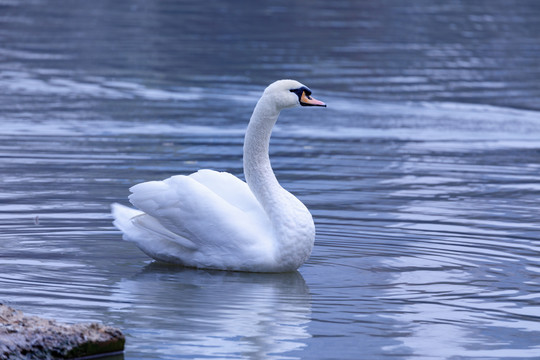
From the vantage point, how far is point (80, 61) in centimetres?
A: 2316

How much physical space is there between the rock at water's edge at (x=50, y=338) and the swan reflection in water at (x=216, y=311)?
0.17 m

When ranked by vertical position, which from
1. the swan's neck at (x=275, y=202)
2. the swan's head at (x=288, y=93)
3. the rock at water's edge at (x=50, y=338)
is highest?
the swan's head at (x=288, y=93)

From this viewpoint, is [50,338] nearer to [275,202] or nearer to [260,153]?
[275,202]

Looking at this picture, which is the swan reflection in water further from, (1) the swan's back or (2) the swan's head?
(2) the swan's head

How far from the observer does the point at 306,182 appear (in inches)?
476

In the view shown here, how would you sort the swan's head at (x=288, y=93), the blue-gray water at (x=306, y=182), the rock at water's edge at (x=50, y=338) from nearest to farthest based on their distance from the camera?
the rock at water's edge at (x=50, y=338), the blue-gray water at (x=306, y=182), the swan's head at (x=288, y=93)

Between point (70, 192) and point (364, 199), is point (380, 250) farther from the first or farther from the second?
point (70, 192)

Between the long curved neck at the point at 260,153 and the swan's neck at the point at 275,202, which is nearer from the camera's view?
the swan's neck at the point at 275,202

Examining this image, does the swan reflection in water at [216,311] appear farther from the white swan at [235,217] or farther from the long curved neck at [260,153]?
the long curved neck at [260,153]

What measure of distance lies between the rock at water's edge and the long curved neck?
8.38 feet

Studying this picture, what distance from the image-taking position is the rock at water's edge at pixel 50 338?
5.88 meters

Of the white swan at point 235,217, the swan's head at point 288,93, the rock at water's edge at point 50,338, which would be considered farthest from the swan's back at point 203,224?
the rock at water's edge at point 50,338

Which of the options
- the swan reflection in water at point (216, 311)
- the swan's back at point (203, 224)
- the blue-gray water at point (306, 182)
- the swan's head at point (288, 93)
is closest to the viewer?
the swan reflection in water at point (216, 311)

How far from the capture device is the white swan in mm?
8281
